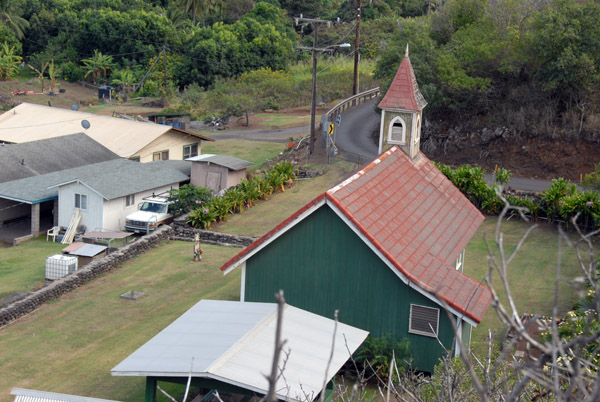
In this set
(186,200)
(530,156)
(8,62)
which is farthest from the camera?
(8,62)

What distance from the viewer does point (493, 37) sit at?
46312 mm

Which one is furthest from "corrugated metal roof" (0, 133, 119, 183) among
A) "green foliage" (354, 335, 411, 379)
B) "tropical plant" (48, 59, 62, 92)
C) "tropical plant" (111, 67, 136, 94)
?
"tropical plant" (48, 59, 62, 92)

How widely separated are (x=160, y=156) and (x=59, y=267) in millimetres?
17707

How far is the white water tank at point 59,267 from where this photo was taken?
86.9ft

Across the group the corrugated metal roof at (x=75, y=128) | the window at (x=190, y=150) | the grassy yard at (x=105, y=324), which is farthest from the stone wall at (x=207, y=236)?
the window at (x=190, y=150)

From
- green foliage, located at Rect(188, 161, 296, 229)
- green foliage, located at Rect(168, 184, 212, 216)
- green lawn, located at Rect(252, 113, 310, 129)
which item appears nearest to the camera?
green foliage, located at Rect(188, 161, 296, 229)

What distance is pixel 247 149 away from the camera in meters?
49.4

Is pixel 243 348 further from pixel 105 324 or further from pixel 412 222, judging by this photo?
pixel 105 324

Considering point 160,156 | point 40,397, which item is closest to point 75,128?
point 160,156

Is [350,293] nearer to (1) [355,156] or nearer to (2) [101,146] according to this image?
(1) [355,156]

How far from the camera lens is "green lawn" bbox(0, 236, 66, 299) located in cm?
2626

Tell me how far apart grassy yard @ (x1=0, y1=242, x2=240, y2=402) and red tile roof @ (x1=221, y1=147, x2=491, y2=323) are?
420 cm

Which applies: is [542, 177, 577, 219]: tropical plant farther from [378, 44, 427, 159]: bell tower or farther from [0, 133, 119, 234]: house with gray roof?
[0, 133, 119, 234]: house with gray roof

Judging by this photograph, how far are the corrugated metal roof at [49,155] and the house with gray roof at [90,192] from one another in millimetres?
2367
